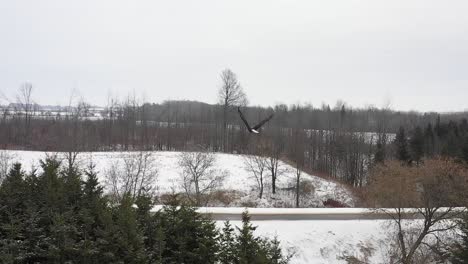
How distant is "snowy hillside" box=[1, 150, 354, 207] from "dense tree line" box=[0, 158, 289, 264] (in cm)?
2629

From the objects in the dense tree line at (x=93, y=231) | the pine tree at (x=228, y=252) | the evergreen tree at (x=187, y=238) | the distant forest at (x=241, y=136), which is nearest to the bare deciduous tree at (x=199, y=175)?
the distant forest at (x=241, y=136)

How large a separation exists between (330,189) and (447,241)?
58.1 ft

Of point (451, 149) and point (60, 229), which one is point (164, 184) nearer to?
point (60, 229)

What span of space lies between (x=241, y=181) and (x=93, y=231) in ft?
114

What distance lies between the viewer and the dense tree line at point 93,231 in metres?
Answer: 8.55

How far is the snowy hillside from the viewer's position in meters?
40.2

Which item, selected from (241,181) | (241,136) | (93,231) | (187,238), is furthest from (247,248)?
(241,136)

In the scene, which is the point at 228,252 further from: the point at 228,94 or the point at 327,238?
the point at 228,94

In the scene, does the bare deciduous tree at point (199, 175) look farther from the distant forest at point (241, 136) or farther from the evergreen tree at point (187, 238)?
the evergreen tree at point (187, 238)

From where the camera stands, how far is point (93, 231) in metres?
9.73

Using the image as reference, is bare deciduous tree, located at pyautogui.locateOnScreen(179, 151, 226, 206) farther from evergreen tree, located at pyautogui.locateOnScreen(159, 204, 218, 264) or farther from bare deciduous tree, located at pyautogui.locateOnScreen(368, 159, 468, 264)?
evergreen tree, located at pyautogui.locateOnScreen(159, 204, 218, 264)

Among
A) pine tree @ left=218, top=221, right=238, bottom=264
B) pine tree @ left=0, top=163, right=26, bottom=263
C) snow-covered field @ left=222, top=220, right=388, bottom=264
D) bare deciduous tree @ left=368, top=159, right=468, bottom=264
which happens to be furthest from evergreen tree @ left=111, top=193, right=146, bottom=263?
bare deciduous tree @ left=368, top=159, right=468, bottom=264

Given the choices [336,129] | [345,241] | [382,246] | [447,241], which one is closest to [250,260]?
[345,241]

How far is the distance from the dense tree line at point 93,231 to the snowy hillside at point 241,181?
2629 centimetres
